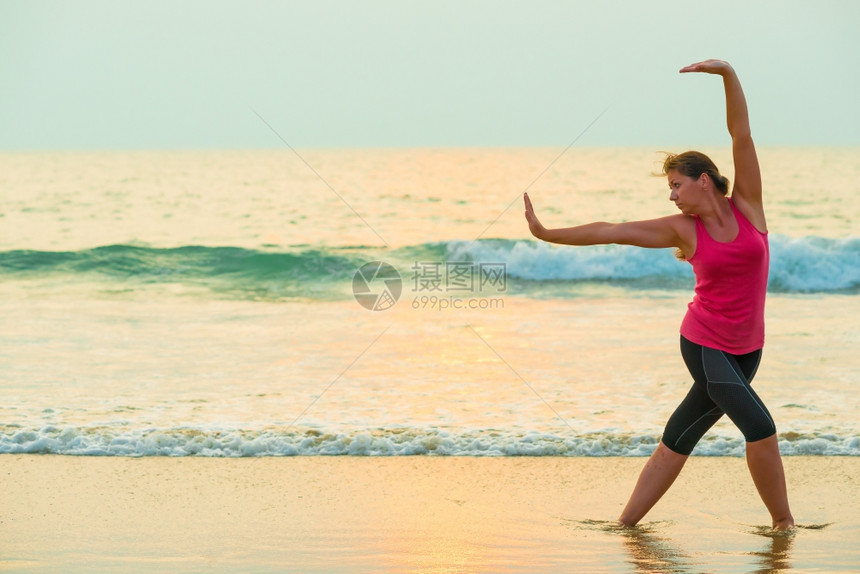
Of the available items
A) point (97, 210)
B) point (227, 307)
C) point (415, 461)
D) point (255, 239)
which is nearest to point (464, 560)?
point (415, 461)

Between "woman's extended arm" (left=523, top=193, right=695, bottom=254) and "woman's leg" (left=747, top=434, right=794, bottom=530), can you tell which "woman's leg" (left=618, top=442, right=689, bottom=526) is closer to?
"woman's leg" (left=747, top=434, right=794, bottom=530)

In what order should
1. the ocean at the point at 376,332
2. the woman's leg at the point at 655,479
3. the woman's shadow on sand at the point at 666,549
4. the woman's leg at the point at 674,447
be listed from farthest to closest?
the ocean at the point at 376,332, the woman's leg at the point at 655,479, the woman's leg at the point at 674,447, the woman's shadow on sand at the point at 666,549

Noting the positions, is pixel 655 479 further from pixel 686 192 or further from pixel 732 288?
pixel 686 192

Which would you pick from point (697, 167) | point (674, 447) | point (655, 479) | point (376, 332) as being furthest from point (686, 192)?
point (376, 332)

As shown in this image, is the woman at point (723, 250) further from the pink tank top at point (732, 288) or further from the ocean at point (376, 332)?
the ocean at point (376, 332)

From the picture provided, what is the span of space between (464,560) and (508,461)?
5.18 ft

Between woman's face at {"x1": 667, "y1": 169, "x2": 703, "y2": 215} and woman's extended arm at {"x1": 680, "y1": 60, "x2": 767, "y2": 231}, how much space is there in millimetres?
129

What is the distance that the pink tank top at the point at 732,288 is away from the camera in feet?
10.8

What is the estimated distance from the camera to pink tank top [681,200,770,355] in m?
3.29

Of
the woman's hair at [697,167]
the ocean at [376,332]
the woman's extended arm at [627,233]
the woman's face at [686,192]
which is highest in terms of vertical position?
the woman's hair at [697,167]

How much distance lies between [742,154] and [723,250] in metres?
0.36

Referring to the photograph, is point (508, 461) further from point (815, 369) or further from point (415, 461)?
point (815, 369)

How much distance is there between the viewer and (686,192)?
3.35 m

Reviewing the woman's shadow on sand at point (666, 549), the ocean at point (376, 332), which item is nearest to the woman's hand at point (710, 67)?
the woman's shadow on sand at point (666, 549)
